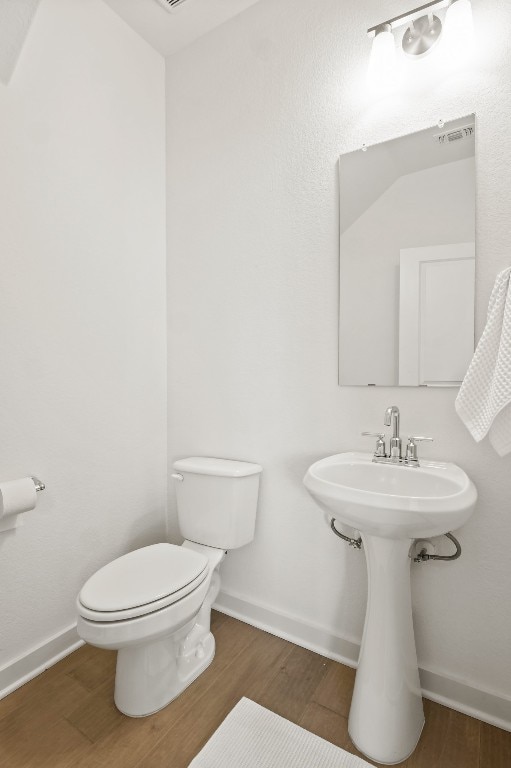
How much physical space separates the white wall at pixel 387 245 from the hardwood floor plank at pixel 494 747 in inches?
44.8

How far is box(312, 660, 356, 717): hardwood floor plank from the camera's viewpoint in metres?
1.32

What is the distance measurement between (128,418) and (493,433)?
4.71ft

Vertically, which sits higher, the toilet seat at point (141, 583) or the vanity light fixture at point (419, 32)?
the vanity light fixture at point (419, 32)

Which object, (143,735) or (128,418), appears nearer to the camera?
(143,735)

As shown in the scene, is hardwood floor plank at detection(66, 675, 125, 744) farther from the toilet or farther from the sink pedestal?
the sink pedestal

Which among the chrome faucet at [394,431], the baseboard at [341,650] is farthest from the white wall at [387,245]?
the baseboard at [341,650]

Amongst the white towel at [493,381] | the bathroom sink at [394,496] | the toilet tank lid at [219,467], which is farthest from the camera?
the toilet tank lid at [219,467]

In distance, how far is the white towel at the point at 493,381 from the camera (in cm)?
110

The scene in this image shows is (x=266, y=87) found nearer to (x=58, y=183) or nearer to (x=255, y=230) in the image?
(x=255, y=230)

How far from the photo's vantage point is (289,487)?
1648 millimetres

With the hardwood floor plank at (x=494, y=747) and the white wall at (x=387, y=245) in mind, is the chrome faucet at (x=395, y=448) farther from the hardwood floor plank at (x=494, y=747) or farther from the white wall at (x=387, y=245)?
the hardwood floor plank at (x=494, y=747)

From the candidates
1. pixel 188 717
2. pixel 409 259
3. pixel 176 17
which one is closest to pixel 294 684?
pixel 188 717

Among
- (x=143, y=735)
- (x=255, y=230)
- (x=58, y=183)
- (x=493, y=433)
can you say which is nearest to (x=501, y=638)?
(x=493, y=433)

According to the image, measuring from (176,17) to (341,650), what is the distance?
8.95ft
